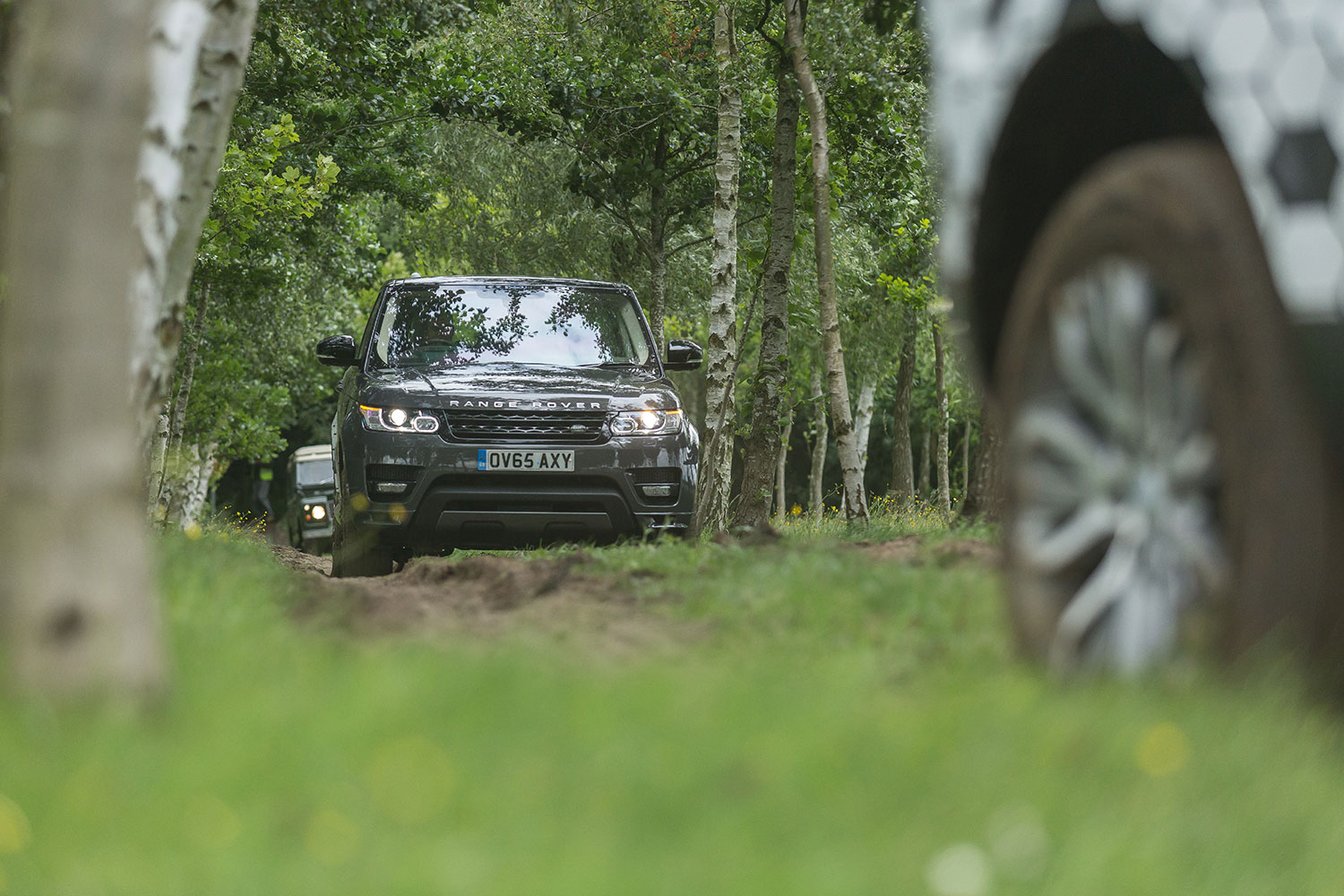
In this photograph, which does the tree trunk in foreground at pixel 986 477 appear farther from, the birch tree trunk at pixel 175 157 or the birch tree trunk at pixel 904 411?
the birch tree trunk at pixel 904 411

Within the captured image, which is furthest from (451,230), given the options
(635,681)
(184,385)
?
(635,681)

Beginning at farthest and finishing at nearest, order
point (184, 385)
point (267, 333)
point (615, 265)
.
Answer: point (267, 333)
point (615, 265)
point (184, 385)

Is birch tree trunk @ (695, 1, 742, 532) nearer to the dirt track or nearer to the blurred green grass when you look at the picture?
the dirt track

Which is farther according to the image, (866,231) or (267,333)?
(267,333)

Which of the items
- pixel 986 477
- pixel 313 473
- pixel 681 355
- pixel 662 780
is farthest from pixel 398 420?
pixel 313 473

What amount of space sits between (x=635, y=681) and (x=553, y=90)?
647 inches

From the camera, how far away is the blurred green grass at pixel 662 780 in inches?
80.1

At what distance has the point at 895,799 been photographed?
2.39 metres

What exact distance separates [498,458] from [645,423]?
2.99 ft

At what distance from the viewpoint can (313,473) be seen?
29641 millimetres

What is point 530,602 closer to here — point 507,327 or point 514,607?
point 514,607

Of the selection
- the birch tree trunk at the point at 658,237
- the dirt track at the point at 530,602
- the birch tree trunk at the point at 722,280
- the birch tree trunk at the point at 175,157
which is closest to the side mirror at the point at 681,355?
the birch tree trunk at the point at 722,280

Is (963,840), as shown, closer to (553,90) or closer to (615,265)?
(553,90)

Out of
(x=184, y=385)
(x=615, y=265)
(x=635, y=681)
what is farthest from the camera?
(x=615, y=265)
